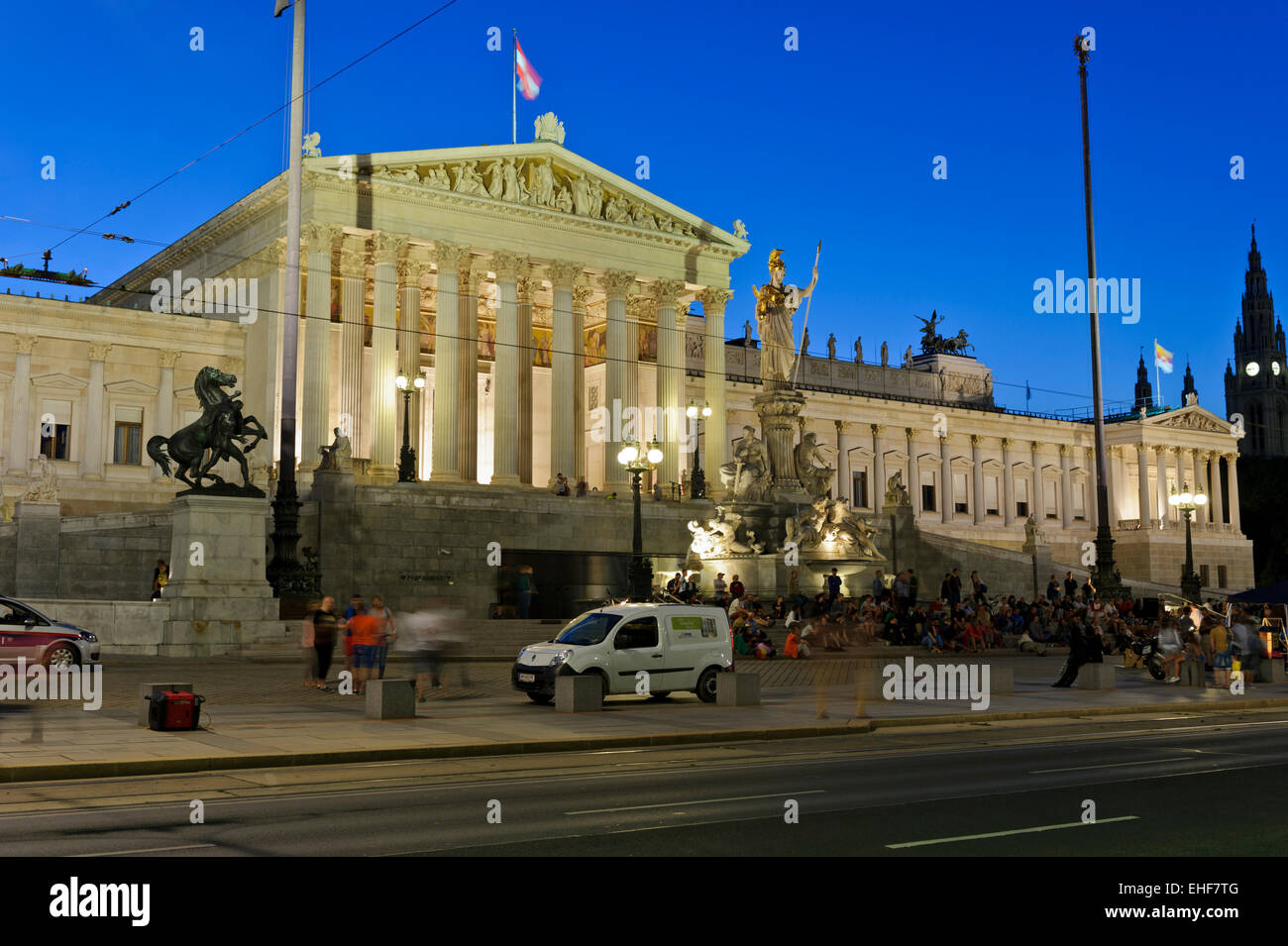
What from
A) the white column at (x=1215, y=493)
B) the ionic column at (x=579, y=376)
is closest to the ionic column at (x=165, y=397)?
the ionic column at (x=579, y=376)

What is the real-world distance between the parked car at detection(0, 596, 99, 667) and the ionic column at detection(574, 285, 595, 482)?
36.6m

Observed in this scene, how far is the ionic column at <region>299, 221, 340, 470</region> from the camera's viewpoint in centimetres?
5272

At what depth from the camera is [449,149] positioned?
5644 cm

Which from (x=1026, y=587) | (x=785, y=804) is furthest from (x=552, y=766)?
(x=1026, y=587)

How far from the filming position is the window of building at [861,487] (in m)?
89.6

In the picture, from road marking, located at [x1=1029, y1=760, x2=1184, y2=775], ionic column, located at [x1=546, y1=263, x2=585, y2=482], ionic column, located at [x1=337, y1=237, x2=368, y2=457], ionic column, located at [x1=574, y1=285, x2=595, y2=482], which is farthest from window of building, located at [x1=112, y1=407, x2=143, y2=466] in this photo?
road marking, located at [x1=1029, y1=760, x2=1184, y2=775]

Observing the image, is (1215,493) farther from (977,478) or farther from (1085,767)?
(1085,767)

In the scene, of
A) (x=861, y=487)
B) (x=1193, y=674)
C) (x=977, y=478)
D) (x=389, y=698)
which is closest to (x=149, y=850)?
(x=389, y=698)

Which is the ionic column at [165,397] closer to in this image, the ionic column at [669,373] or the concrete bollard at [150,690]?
the ionic column at [669,373]

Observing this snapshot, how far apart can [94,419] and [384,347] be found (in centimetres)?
1314

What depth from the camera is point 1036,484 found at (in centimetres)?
9788

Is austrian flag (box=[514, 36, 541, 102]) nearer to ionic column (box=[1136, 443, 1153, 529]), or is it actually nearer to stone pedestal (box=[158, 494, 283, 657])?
stone pedestal (box=[158, 494, 283, 657])
